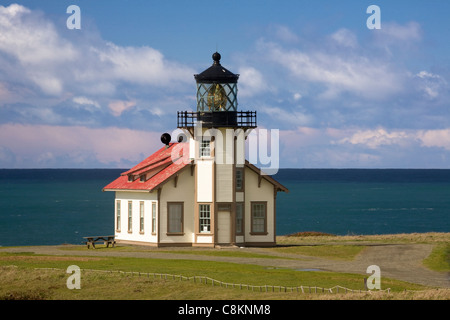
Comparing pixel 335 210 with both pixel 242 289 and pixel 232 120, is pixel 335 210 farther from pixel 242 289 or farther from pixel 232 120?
pixel 242 289

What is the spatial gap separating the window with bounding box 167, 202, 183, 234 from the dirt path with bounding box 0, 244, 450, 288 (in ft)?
7.02

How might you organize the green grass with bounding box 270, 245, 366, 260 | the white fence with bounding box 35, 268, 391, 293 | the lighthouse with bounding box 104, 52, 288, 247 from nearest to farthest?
the white fence with bounding box 35, 268, 391, 293
the green grass with bounding box 270, 245, 366, 260
the lighthouse with bounding box 104, 52, 288, 247

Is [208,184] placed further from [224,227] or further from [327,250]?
[327,250]

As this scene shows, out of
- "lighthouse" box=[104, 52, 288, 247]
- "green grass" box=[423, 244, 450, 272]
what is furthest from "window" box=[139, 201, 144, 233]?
"green grass" box=[423, 244, 450, 272]

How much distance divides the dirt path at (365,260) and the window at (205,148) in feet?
19.4

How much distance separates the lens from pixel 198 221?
5256cm

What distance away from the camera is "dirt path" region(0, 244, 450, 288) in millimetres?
40594

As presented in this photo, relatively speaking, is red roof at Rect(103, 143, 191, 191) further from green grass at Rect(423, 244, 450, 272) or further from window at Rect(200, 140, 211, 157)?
green grass at Rect(423, 244, 450, 272)

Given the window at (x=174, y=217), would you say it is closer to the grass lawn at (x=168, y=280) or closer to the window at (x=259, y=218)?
the window at (x=259, y=218)

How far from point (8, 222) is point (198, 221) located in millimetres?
71127

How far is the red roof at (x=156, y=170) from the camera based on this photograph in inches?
2080

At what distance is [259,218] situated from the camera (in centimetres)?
5391
